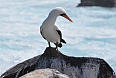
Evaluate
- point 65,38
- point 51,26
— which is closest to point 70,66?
point 51,26

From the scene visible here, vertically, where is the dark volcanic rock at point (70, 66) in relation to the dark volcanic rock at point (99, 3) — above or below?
above

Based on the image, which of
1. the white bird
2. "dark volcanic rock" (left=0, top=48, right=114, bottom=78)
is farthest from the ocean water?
the white bird

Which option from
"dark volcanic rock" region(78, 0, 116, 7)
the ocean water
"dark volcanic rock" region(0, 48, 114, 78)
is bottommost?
"dark volcanic rock" region(78, 0, 116, 7)

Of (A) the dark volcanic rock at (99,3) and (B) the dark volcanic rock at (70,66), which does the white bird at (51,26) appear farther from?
(A) the dark volcanic rock at (99,3)

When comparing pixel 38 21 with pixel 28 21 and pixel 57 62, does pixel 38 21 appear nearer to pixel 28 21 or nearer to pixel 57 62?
pixel 28 21

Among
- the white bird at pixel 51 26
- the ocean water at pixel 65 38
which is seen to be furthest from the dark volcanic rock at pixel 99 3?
the white bird at pixel 51 26

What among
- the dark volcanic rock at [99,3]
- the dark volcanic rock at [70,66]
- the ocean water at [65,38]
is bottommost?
the dark volcanic rock at [99,3]

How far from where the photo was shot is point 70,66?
301 inches

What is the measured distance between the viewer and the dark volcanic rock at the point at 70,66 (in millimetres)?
7531

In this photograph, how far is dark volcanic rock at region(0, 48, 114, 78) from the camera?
7531 millimetres

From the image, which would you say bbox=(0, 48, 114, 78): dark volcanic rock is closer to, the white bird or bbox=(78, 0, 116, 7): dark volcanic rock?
the white bird

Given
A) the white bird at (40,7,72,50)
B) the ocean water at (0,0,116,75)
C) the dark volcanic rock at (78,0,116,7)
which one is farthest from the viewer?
the dark volcanic rock at (78,0,116,7)

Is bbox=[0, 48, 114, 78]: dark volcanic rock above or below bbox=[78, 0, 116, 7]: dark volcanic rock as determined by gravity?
above

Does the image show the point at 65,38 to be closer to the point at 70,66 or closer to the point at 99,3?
the point at 70,66
